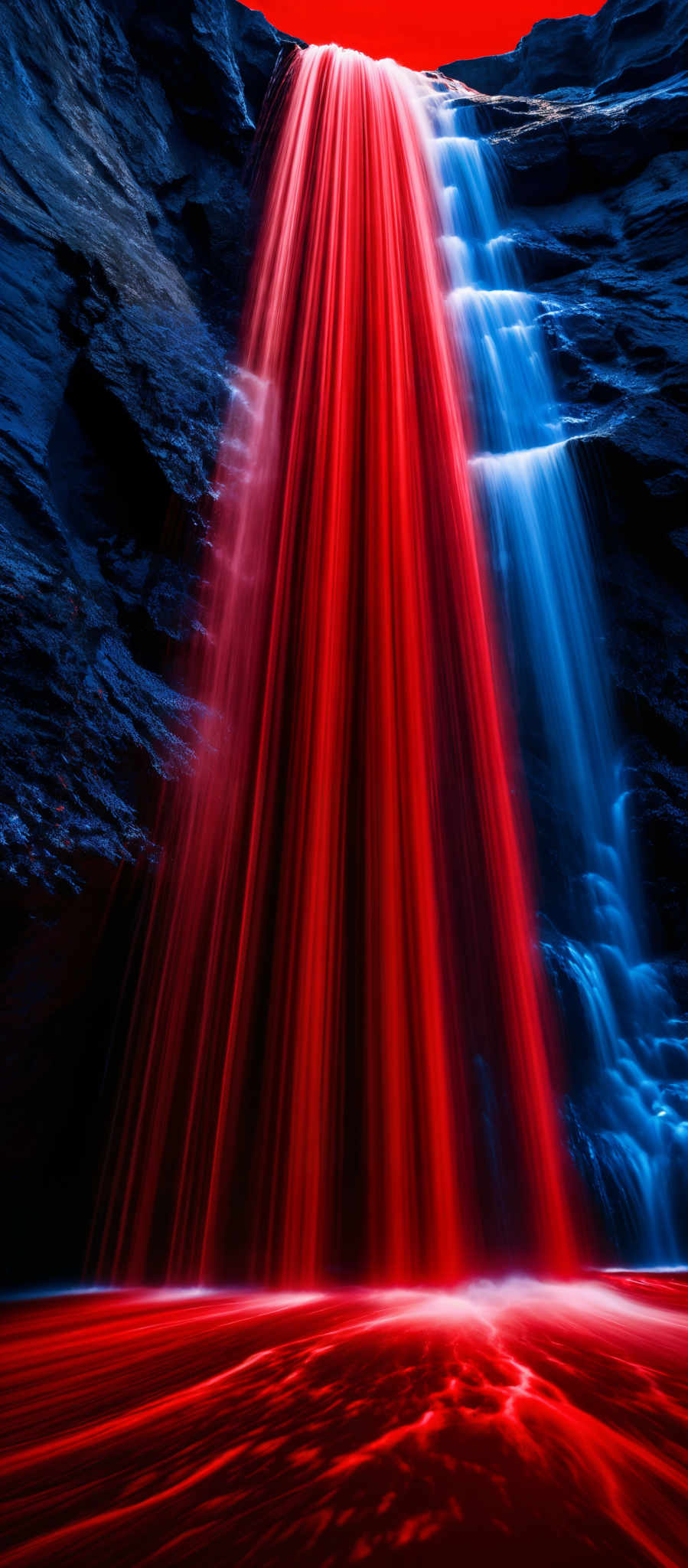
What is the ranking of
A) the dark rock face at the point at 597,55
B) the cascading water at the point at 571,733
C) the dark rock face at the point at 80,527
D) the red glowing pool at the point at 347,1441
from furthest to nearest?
the dark rock face at the point at 597,55
the cascading water at the point at 571,733
the dark rock face at the point at 80,527
the red glowing pool at the point at 347,1441

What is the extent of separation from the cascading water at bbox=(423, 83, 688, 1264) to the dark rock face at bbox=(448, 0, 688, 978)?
345mm

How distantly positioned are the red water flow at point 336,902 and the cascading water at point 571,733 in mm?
545

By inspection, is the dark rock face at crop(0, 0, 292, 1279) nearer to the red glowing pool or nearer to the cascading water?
the red glowing pool

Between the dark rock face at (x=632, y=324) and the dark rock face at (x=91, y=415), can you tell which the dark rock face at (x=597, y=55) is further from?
the dark rock face at (x=91, y=415)

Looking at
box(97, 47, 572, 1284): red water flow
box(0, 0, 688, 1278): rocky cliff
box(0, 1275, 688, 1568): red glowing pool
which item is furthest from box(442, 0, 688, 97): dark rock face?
box(0, 1275, 688, 1568): red glowing pool

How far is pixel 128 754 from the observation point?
504 centimetres

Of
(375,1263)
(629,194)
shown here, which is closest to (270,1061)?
(375,1263)

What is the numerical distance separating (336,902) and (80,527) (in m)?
4.08

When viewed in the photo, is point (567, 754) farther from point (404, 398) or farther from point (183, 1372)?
point (183, 1372)

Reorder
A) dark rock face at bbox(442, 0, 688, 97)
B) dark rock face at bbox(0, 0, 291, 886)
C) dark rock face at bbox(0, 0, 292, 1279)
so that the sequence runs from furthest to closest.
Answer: dark rock face at bbox(442, 0, 688, 97) < dark rock face at bbox(0, 0, 291, 886) < dark rock face at bbox(0, 0, 292, 1279)

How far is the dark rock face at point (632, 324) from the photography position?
29.3 ft

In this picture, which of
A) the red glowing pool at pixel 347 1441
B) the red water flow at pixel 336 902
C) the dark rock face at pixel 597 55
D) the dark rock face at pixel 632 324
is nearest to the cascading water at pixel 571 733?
the dark rock face at pixel 632 324

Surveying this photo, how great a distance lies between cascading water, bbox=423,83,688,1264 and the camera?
6.25m

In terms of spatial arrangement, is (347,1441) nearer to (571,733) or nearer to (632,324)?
(571,733)
